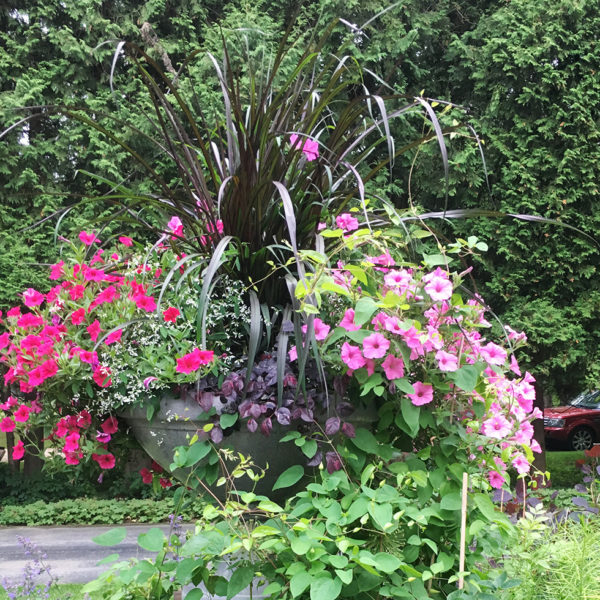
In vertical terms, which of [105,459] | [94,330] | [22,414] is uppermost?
[94,330]

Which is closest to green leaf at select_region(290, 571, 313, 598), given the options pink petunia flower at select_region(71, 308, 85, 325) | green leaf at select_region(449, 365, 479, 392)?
green leaf at select_region(449, 365, 479, 392)

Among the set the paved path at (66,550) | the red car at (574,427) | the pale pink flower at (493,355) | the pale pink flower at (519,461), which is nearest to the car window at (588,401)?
the red car at (574,427)

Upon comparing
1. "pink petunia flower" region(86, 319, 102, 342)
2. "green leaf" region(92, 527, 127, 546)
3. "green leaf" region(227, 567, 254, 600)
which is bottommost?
"green leaf" region(227, 567, 254, 600)

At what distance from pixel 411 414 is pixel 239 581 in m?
0.50

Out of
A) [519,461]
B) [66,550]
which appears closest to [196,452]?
[519,461]

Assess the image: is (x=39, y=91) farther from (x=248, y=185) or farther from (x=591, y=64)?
(x=248, y=185)

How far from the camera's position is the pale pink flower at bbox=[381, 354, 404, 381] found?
1.26 m

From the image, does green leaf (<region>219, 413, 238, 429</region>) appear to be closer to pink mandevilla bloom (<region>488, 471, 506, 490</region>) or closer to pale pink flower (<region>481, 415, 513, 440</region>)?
pale pink flower (<region>481, 415, 513, 440</region>)

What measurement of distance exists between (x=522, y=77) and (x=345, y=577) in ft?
19.3

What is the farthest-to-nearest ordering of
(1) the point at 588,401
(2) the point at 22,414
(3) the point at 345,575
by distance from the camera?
(1) the point at 588,401
(2) the point at 22,414
(3) the point at 345,575

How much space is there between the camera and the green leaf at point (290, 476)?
4.31 ft

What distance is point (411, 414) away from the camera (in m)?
1.27

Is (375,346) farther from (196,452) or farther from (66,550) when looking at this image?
(66,550)

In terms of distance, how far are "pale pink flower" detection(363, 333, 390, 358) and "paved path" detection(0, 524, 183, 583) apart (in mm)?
2958
